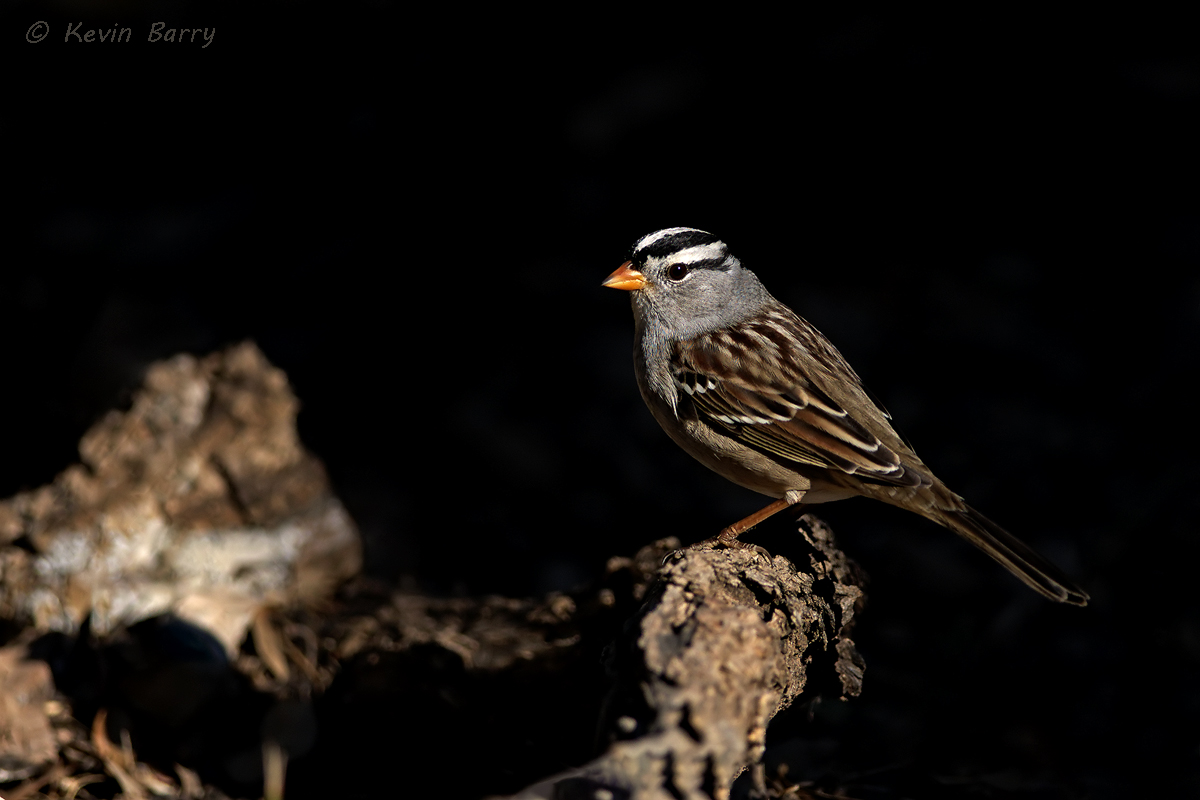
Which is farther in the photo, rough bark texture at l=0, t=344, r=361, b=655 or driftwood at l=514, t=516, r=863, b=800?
rough bark texture at l=0, t=344, r=361, b=655

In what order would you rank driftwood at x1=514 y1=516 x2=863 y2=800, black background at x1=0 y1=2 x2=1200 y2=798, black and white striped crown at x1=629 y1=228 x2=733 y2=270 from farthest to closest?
black background at x1=0 y1=2 x2=1200 y2=798 < black and white striped crown at x1=629 y1=228 x2=733 y2=270 < driftwood at x1=514 y1=516 x2=863 y2=800

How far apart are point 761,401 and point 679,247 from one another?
2.51 feet

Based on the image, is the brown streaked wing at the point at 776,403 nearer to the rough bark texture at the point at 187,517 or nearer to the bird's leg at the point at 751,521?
the bird's leg at the point at 751,521

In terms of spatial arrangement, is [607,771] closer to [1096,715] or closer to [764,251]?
[1096,715]

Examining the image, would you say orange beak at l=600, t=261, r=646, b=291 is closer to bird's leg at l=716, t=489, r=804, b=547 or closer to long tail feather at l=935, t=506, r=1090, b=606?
bird's leg at l=716, t=489, r=804, b=547

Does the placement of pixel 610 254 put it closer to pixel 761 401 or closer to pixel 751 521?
pixel 761 401

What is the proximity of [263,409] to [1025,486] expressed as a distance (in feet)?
12.5

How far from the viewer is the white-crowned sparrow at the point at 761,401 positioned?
3.48 m

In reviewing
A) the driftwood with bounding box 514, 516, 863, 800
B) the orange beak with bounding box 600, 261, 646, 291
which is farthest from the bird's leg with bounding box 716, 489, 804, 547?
the orange beak with bounding box 600, 261, 646, 291

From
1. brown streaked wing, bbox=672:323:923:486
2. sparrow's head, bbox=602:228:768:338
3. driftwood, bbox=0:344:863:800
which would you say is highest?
sparrow's head, bbox=602:228:768:338

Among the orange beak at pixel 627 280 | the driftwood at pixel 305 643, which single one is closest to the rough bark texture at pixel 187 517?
the driftwood at pixel 305 643

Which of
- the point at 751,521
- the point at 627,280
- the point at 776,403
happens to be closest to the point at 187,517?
the point at 627,280

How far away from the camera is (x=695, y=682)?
2395 millimetres

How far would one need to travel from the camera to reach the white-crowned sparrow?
348 cm
